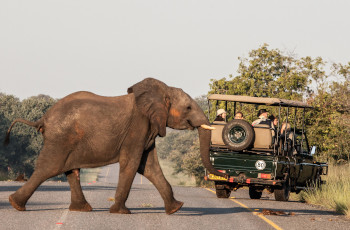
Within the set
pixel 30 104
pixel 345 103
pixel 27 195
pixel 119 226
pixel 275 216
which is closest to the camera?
pixel 119 226

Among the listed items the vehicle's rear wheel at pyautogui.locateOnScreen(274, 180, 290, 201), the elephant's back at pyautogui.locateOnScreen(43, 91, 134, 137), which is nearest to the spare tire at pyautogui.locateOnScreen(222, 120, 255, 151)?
the vehicle's rear wheel at pyautogui.locateOnScreen(274, 180, 290, 201)

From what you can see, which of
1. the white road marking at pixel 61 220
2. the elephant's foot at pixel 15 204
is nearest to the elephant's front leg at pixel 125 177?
the white road marking at pixel 61 220

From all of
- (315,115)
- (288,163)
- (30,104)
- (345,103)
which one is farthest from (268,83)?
(30,104)

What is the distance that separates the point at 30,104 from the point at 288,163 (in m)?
61.5

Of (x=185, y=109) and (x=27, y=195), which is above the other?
(x=185, y=109)

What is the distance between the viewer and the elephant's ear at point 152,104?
13625mm

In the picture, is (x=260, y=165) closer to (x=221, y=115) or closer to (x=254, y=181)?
(x=254, y=181)

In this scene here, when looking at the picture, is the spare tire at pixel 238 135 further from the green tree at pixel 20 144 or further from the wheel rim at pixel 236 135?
the green tree at pixel 20 144

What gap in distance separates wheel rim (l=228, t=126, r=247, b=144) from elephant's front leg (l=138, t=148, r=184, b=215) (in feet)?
16.4

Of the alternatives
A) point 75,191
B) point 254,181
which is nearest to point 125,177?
point 75,191

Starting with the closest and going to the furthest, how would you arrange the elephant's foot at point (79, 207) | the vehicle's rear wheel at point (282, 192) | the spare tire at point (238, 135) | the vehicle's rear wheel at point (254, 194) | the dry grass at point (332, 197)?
the elephant's foot at point (79, 207), the dry grass at point (332, 197), the spare tire at point (238, 135), the vehicle's rear wheel at point (282, 192), the vehicle's rear wheel at point (254, 194)

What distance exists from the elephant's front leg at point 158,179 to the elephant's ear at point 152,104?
0.79m

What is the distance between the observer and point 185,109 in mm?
14086

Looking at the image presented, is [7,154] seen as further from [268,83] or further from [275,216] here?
[275,216]
